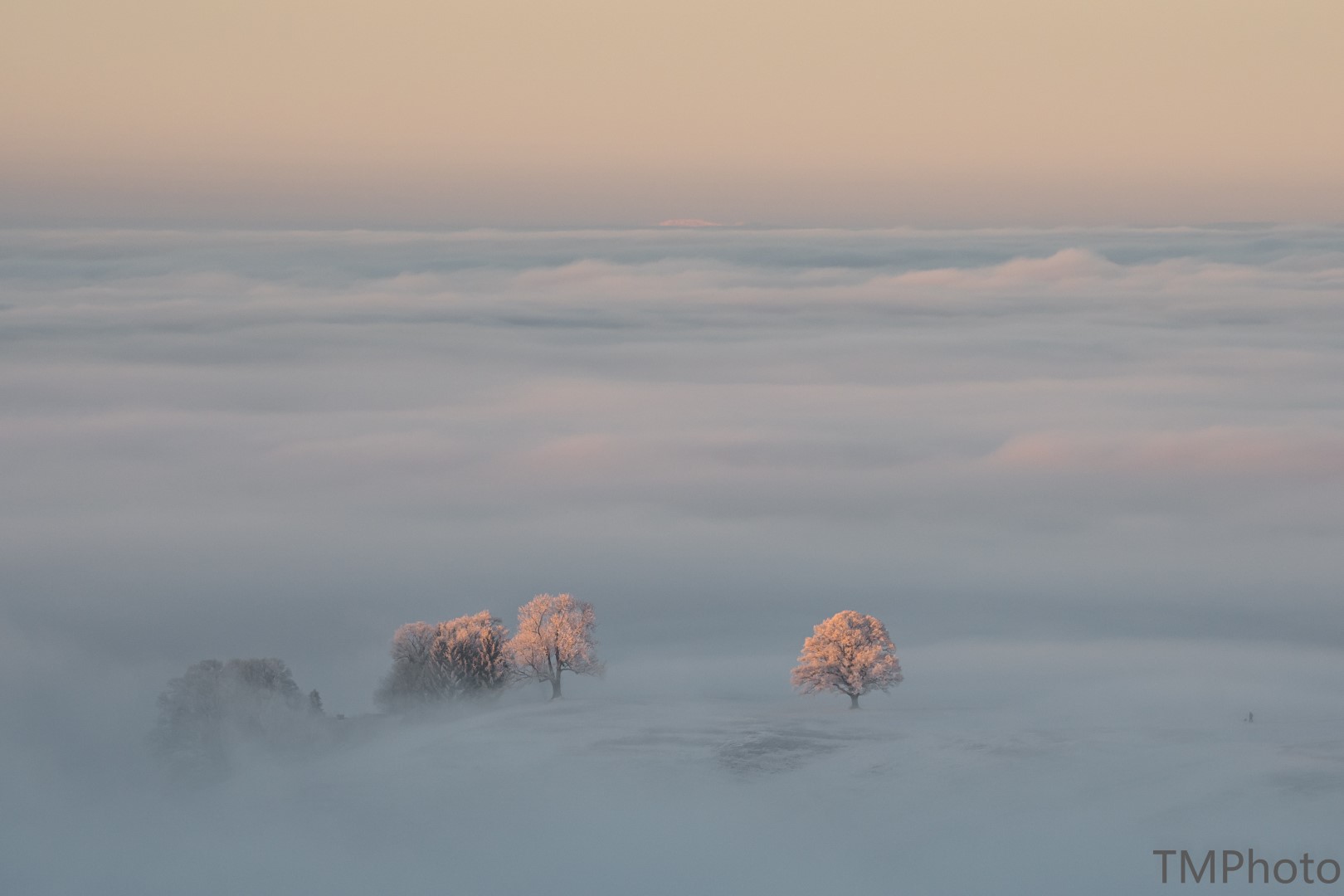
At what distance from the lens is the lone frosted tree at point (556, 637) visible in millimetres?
89688

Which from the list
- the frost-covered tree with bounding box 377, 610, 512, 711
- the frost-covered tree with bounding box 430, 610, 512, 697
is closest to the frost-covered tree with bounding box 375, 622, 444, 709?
the frost-covered tree with bounding box 377, 610, 512, 711

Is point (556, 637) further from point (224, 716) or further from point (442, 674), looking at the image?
point (224, 716)

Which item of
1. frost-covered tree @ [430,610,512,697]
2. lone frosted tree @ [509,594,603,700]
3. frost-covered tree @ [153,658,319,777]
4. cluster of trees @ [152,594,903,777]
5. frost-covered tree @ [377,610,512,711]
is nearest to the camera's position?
cluster of trees @ [152,594,903,777]

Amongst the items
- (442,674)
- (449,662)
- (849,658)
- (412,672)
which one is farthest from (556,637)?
(849,658)

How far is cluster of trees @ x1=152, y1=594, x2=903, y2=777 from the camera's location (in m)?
86.4

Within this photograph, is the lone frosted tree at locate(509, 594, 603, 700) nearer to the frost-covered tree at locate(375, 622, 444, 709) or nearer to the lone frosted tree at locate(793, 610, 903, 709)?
the frost-covered tree at locate(375, 622, 444, 709)

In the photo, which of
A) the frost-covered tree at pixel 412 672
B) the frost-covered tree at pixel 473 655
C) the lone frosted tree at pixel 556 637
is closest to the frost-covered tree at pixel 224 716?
the frost-covered tree at pixel 412 672

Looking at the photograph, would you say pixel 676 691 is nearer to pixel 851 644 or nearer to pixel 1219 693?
pixel 851 644

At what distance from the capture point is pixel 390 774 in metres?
81.8

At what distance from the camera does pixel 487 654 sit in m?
92.2

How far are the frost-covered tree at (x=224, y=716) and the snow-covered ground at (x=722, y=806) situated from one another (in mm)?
2302

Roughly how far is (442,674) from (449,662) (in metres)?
0.76

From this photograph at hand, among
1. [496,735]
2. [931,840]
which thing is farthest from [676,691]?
[931,840]

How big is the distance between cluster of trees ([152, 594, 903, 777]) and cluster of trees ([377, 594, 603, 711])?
5cm
